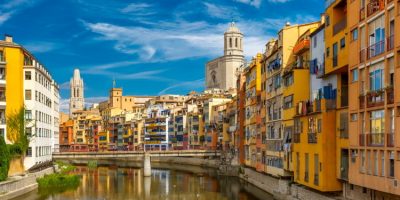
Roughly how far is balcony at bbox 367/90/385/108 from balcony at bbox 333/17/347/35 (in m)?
7.73

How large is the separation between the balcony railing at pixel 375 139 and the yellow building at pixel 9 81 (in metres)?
48.8

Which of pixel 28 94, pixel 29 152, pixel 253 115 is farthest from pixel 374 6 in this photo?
pixel 29 152

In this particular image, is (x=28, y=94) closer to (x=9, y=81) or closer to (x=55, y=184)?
(x=9, y=81)

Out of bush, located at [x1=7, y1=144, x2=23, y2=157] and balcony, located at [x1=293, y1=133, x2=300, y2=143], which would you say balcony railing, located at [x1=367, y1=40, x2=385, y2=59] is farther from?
bush, located at [x1=7, y1=144, x2=23, y2=157]

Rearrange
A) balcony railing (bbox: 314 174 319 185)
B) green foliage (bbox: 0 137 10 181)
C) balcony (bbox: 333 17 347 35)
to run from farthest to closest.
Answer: green foliage (bbox: 0 137 10 181) < balcony railing (bbox: 314 174 319 185) < balcony (bbox: 333 17 347 35)

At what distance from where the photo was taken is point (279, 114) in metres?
62.3

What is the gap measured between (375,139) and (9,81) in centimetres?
5036

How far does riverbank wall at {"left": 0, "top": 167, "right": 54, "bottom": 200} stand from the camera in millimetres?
55812

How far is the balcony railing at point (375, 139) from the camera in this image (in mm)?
33969

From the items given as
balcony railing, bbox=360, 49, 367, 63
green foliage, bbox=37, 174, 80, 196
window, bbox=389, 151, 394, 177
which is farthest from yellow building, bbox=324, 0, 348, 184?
green foliage, bbox=37, 174, 80, 196

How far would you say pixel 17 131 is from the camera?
2734 inches

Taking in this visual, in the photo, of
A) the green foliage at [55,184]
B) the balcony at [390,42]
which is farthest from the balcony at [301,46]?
the green foliage at [55,184]

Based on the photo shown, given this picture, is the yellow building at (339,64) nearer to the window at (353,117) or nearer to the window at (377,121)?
the window at (353,117)

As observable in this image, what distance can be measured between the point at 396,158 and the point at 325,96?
14606 millimetres
